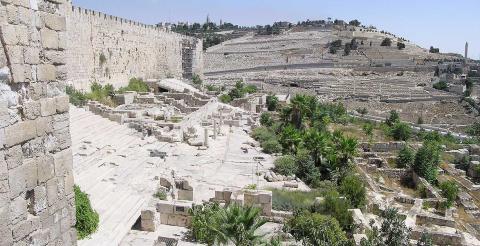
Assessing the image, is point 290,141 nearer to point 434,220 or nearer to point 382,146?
point 382,146

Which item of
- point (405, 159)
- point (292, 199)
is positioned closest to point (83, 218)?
point (292, 199)

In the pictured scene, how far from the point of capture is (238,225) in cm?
842

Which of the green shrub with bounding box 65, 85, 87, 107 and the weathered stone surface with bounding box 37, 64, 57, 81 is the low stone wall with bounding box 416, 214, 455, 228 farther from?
the green shrub with bounding box 65, 85, 87, 107

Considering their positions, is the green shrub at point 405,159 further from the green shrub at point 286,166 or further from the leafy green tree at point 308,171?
the green shrub at point 286,166

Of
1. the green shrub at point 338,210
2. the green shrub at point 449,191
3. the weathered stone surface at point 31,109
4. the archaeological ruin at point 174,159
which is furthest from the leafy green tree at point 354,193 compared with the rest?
the weathered stone surface at point 31,109

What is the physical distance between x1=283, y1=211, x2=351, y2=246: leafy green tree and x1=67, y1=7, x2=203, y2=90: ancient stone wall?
12.0m

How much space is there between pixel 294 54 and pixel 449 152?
68.0 m

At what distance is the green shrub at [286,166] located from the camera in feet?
54.4

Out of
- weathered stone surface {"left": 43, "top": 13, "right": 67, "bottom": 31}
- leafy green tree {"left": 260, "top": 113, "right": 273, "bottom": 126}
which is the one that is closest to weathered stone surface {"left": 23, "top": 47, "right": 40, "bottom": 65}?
weathered stone surface {"left": 43, "top": 13, "right": 67, "bottom": 31}

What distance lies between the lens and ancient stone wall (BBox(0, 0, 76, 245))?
11.0 feet

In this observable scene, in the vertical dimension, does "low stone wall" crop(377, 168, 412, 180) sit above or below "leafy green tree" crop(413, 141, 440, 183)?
below

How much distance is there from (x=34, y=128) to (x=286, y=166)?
13.6 meters

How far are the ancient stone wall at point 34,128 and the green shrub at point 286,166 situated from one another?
A: 12733 millimetres

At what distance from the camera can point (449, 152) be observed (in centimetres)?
2530
